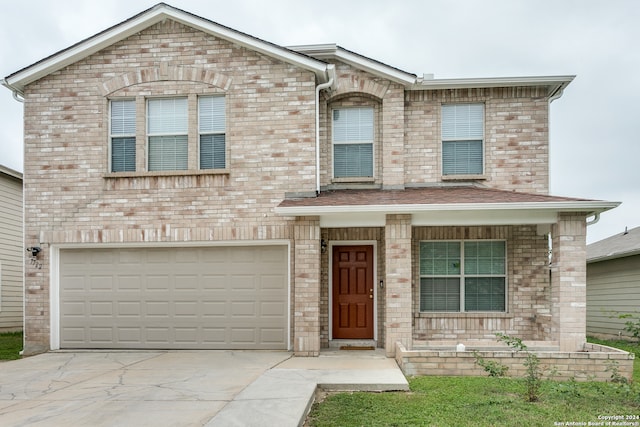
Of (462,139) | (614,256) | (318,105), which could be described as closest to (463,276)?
(462,139)

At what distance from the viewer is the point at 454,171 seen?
1159 cm

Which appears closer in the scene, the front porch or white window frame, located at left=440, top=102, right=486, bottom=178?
the front porch

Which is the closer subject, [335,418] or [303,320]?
[335,418]

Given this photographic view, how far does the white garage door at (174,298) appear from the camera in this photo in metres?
10.8

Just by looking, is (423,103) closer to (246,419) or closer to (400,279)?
(400,279)

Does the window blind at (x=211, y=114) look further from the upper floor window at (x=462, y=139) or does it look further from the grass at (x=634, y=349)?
the grass at (x=634, y=349)

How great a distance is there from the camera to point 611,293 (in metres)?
16.1

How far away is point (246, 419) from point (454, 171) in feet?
25.2

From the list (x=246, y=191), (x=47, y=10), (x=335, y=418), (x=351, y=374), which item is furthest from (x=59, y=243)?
(x=47, y=10)

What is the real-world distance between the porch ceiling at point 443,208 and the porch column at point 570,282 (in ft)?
0.93

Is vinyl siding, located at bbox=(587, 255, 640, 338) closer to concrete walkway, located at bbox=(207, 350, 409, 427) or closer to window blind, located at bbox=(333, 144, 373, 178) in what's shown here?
window blind, located at bbox=(333, 144, 373, 178)

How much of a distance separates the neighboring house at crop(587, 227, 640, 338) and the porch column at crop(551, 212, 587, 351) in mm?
5585

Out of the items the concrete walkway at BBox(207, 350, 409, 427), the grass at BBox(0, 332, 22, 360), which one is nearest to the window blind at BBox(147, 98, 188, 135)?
the concrete walkway at BBox(207, 350, 409, 427)

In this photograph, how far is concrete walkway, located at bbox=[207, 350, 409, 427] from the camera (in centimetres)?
573
